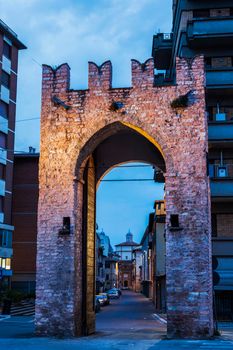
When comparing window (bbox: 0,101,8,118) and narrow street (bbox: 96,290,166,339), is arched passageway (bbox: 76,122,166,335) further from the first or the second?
window (bbox: 0,101,8,118)

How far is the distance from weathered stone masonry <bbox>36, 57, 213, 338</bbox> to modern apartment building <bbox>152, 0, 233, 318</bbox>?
13.1 metres

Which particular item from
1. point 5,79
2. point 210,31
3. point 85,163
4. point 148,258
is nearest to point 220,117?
point 210,31

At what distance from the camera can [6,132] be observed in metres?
47.4

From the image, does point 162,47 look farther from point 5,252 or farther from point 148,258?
point 148,258

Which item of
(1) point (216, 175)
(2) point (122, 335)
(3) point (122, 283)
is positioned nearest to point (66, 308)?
(2) point (122, 335)

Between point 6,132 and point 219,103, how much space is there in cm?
2214

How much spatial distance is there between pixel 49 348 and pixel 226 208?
18.7 metres

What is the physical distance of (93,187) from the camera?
67.1ft

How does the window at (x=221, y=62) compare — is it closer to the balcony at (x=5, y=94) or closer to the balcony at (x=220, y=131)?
the balcony at (x=220, y=131)

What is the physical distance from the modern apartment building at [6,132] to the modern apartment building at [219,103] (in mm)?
19210

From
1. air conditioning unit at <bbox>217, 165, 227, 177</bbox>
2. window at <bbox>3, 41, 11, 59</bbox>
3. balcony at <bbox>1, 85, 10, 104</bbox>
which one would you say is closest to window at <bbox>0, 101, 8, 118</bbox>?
balcony at <bbox>1, 85, 10, 104</bbox>

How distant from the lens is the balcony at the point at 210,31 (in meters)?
31.7

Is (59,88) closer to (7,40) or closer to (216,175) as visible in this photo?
(216,175)

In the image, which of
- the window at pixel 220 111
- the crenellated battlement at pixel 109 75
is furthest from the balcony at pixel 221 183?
the crenellated battlement at pixel 109 75
